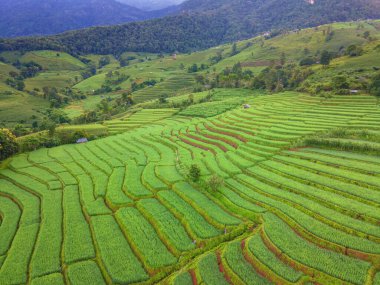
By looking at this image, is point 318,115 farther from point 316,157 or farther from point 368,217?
point 368,217

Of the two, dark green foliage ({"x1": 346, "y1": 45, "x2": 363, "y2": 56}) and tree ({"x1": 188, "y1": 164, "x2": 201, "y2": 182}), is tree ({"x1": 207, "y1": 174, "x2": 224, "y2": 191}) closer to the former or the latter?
tree ({"x1": 188, "y1": 164, "x2": 201, "y2": 182})

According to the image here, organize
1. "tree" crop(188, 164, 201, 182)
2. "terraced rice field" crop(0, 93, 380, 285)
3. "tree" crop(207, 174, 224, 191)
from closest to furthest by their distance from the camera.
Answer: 1. "terraced rice field" crop(0, 93, 380, 285)
2. "tree" crop(207, 174, 224, 191)
3. "tree" crop(188, 164, 201, 182)

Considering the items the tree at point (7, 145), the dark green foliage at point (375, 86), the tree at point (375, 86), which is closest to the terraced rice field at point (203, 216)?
the tree at point (7, 145)

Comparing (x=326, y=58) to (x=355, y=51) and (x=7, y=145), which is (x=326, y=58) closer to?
(x=355, y=51)

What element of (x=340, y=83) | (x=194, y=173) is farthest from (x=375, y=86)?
(x=194, y=173)

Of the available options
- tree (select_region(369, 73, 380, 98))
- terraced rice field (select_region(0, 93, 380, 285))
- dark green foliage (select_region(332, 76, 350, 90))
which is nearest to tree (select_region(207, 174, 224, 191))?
terraced rice field (select_region(0, 93, 380, 285))

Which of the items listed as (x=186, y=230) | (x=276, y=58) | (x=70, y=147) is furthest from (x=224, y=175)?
(x=276, y=58)
